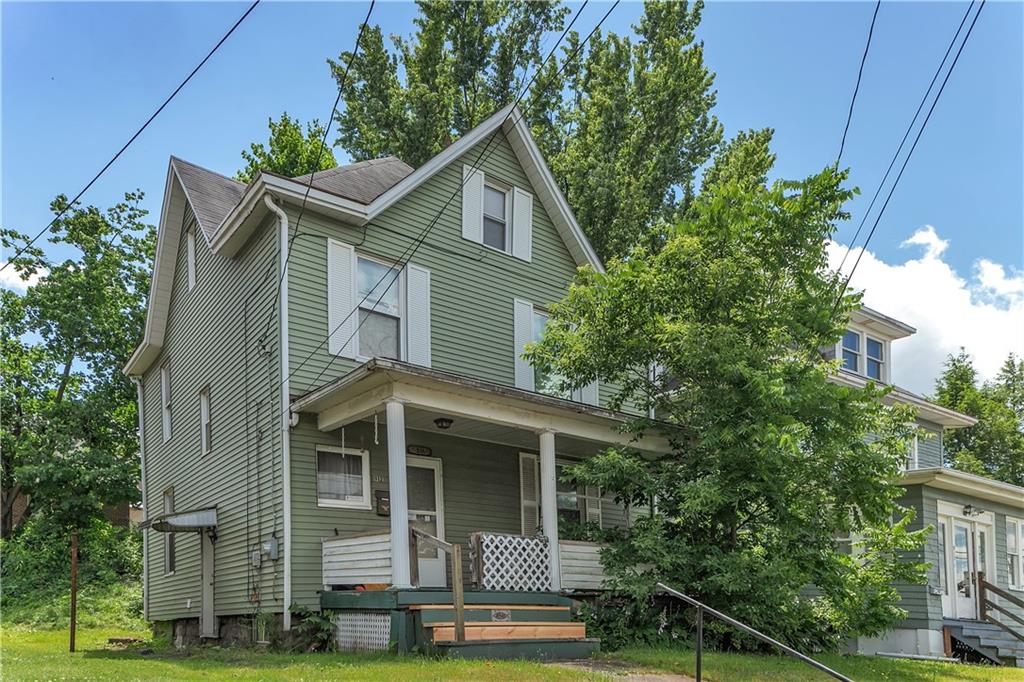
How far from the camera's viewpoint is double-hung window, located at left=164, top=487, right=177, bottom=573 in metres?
18.1

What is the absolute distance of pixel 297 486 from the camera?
1308 centimetres

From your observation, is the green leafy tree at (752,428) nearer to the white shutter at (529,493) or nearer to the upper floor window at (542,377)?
the white shutter at (529,493)

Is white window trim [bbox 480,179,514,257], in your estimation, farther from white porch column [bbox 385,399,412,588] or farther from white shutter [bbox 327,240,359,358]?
white porch column [bbox 385,399,412,588]

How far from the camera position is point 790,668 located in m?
11.2

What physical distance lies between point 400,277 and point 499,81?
659 inches

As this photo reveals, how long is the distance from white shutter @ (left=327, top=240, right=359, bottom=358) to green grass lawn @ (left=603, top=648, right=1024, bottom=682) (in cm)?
627

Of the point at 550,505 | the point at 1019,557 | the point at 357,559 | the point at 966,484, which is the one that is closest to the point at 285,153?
the point at 550,505

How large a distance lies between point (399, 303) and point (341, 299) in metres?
1.20

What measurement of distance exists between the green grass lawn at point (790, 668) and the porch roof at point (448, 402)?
3.65 metres

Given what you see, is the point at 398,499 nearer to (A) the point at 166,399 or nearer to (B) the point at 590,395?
(B) the point at 590,395

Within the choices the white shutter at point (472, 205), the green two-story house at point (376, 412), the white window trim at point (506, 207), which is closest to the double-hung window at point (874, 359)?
the green two-story house at point (376, 412)

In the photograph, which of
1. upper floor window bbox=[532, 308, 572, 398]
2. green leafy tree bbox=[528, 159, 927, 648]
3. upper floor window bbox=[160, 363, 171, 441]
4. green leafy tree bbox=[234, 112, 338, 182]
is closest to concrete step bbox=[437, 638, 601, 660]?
green leafy tree bbox=[528, 159, 927, 648]

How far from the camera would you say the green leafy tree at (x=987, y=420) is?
144 ft

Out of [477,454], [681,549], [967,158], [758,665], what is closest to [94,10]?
[477,454]
